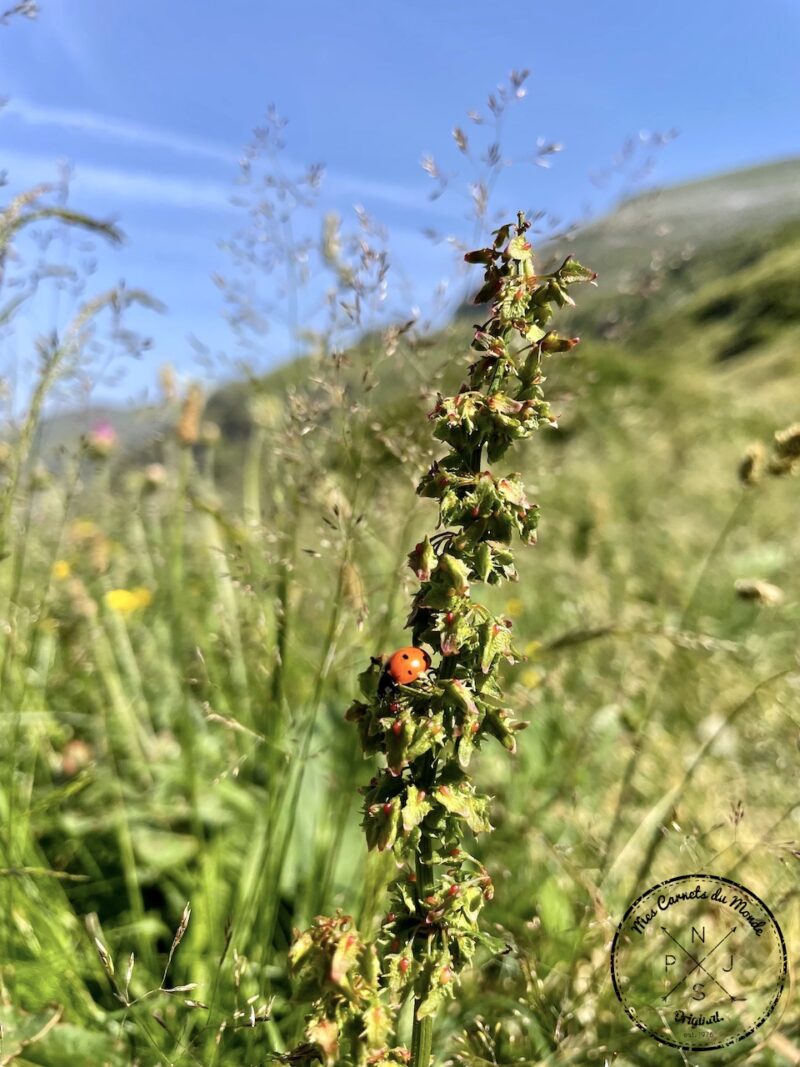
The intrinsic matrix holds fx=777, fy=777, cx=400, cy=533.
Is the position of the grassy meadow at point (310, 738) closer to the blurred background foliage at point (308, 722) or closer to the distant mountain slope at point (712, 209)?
the blurred background foliage at point (308, 722)

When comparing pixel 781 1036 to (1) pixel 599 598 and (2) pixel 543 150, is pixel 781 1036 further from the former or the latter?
(1) pixel 599 598

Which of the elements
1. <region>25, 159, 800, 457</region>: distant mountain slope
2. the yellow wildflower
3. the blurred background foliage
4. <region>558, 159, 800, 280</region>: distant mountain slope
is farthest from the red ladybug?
the yellow wildflower

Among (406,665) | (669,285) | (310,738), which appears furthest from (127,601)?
(669,285)

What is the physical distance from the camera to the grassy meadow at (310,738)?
127cm

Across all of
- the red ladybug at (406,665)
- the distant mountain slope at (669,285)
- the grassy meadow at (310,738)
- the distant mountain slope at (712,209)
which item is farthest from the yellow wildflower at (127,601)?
the red ladybug at (406,665)

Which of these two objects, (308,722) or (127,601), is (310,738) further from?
(127,601)

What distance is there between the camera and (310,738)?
136 cm

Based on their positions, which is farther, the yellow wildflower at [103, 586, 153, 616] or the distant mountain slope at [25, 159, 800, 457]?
the yellow wildflower at [103, 586, 153, 616]

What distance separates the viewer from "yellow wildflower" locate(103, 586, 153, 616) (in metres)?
3.02

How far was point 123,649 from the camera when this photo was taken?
2.71m

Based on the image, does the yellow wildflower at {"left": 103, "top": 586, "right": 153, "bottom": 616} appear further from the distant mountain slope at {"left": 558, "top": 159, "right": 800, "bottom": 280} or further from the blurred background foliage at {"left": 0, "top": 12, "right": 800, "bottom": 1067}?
the distant mountain slope at {"left": 558, "top": 159, "right": 800, "bottom": 280}

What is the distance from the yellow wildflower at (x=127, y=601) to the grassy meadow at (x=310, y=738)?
0.02 m

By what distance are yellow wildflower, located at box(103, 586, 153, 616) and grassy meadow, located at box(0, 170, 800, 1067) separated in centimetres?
2

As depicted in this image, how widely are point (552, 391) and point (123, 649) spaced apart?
5.87 ft
